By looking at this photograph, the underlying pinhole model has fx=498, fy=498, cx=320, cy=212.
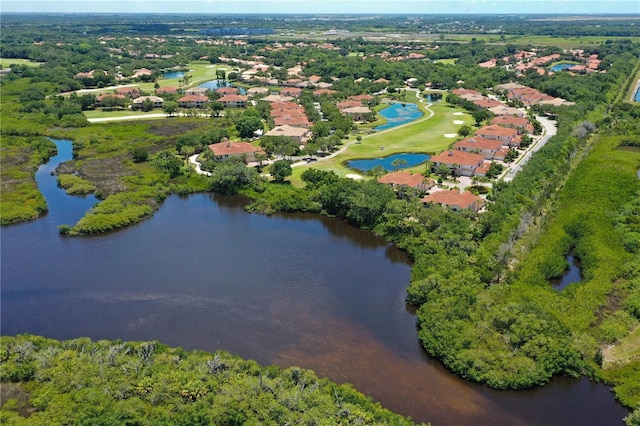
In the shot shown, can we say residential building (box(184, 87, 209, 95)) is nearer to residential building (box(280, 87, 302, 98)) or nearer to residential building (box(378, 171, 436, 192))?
residential building (box(280, 87, 302, 98))

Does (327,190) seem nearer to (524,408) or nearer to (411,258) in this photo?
(411,258)

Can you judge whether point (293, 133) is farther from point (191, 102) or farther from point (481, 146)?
point (191, 102)

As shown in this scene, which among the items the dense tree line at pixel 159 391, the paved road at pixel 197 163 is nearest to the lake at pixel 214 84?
the paved road at pixel 197 163

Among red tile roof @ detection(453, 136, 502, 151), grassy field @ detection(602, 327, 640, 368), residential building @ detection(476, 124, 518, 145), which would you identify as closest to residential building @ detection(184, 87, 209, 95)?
residential building @ detection(476, 124, 518, 145)

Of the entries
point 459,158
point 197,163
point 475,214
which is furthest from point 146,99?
point 475,214

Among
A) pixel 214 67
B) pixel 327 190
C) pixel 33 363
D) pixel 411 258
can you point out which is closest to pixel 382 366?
pixel 411 258
